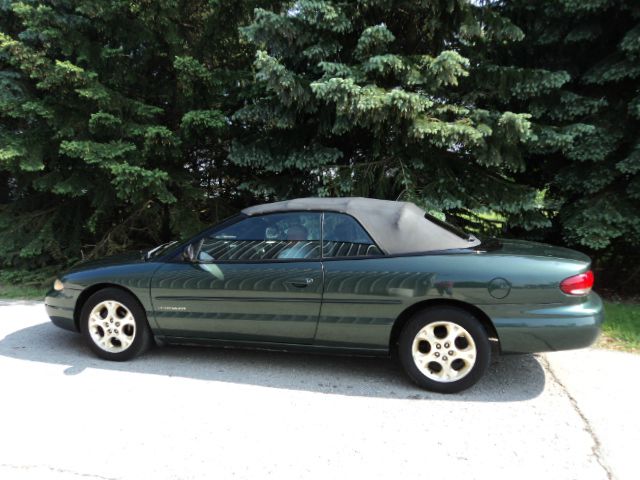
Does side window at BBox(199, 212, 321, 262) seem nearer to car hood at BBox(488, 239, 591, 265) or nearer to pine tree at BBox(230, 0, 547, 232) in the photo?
car hood at BBox(488, 239, 591, 265)

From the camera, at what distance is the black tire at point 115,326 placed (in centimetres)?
404

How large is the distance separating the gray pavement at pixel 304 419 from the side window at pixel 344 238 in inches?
41.3

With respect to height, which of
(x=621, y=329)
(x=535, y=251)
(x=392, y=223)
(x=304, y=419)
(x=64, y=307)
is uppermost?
(x=392, y=223)

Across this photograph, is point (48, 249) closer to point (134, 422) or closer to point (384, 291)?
point (134, 422)

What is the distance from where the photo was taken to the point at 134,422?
303 centimetres

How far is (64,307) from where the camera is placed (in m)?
4.25

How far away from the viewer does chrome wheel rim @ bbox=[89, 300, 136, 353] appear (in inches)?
160

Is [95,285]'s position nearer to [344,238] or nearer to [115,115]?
[344,238]

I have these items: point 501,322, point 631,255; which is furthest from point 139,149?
point 631,255

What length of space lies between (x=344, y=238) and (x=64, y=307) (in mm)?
2767

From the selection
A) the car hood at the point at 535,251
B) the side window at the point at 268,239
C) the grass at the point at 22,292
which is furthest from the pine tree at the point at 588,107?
the grass at the point at 22,292

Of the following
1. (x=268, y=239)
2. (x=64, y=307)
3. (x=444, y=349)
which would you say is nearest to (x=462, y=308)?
(x=444, y=349)

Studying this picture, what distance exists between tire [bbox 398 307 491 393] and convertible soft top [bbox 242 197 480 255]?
547mm

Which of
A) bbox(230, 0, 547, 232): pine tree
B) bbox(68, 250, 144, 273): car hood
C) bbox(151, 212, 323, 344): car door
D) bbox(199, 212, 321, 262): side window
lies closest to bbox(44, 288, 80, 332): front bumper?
bbox(68, 250, 144, 273): car hood
